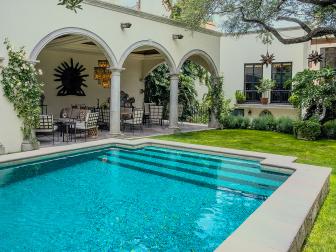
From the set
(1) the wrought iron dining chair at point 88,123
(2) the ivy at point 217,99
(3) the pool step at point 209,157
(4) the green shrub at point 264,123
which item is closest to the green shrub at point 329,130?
(4) the green shrub at point 264,123

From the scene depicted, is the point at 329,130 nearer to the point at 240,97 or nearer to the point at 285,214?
the point at 240,97

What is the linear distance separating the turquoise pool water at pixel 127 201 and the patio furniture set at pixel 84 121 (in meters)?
2.05

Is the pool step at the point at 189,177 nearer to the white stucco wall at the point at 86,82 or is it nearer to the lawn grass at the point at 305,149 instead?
the lawn grass at the point at 305,149

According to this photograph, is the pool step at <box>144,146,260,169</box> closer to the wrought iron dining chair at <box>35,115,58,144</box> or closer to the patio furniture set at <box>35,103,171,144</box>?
the patio furniture set at <box>35,103,171,144</box>

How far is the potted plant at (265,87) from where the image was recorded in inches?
730

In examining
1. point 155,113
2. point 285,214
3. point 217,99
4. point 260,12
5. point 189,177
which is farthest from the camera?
point 217,99

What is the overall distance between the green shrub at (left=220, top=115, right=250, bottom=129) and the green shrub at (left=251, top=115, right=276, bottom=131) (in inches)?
14.3

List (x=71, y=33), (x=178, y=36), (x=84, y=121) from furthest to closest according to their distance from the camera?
1. (x=178, y=36)
2. (x=84, y=121)
3. (x=71, y=33)

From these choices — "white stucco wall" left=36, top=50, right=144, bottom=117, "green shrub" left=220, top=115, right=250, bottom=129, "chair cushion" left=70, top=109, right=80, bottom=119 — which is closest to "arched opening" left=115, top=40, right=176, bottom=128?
"white stucco wall" left=36, top=50, right=144, bottom=117

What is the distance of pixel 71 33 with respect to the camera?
10891mm

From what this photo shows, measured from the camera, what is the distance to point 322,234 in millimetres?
4762

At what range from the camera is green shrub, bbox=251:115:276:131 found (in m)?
17.5

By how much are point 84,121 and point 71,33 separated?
3.09m

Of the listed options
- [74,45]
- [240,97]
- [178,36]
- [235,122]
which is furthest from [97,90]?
[240,97]
